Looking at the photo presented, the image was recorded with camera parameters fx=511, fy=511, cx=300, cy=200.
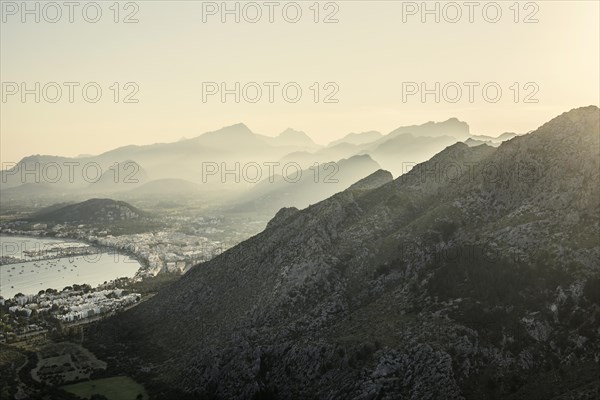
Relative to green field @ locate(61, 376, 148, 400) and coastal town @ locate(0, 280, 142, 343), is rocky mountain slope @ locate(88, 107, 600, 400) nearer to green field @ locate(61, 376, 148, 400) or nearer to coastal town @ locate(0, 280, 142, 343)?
green field @ locate(61, 376, 148, 400)

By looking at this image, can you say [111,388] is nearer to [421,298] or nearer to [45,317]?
[421,298]

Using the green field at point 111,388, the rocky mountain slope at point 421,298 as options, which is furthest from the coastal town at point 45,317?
the green field at point 111,388

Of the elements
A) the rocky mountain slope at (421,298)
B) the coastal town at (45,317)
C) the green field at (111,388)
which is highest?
the rocky mountain slope at (421,298)

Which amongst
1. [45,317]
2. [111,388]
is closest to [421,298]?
[111,388]

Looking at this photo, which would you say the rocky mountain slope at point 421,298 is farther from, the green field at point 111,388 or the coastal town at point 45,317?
the coastal town at point 45,317

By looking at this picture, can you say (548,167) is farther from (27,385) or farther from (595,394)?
(27,385)

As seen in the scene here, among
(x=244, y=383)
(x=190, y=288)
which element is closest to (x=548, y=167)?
(x=244, y=383)
